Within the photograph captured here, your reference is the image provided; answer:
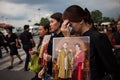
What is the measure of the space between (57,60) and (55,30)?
144cm

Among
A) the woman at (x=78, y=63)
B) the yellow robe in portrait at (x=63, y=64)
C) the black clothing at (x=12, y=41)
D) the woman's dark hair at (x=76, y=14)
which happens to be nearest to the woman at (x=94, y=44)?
the woman's dark hair at (x=76, y=14)

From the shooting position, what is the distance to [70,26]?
3.26m

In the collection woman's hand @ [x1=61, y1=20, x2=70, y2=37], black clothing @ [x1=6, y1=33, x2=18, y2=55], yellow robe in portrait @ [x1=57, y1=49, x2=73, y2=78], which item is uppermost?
woman's hand @ [x1=61, y1=20, x2=70, y2=37]

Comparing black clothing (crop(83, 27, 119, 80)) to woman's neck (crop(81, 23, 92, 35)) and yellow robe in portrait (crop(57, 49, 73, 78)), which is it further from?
yellow robe in portrait (crop(57, 49, 73, 78))

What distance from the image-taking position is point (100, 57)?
3080 millimetres

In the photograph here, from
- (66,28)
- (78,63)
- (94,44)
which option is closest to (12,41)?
(66,28)

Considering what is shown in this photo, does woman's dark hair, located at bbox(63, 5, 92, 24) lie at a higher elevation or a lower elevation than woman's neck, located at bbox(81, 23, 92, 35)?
higher

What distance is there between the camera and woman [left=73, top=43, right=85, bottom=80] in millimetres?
3191

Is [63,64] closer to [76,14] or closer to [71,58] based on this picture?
[71,58]

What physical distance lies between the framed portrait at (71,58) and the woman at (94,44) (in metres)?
0.06

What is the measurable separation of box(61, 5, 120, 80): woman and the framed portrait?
57 millimetres

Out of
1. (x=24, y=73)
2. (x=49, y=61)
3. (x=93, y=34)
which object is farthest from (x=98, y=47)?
(x=24, y=73)

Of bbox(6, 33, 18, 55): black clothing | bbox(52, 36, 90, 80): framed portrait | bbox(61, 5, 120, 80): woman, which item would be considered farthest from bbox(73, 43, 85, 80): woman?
bbox(6, 33, 18, 55): black clothing

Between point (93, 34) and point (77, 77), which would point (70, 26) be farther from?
point (77, 77)
